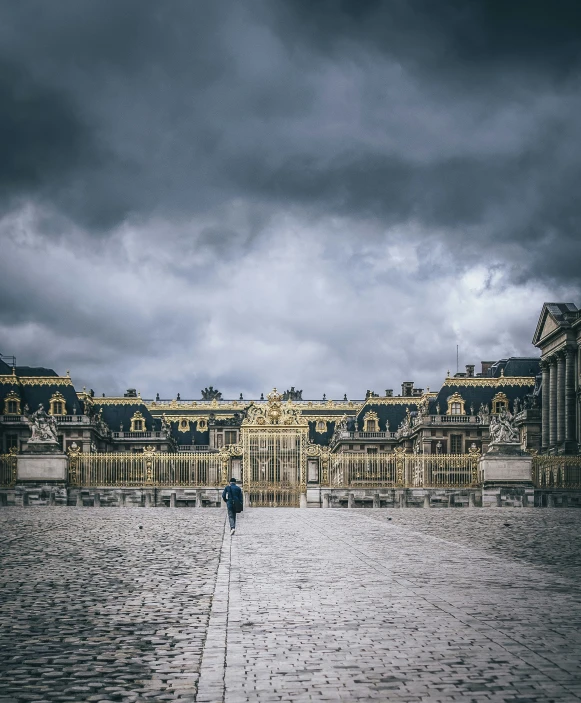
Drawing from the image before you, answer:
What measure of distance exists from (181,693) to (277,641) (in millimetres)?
1854

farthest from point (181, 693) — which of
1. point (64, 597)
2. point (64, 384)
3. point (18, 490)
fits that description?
point (64, 384)

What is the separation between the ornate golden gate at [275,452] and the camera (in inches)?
1661

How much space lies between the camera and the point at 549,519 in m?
29.3

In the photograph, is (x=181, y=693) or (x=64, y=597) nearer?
(x=181, y=693)

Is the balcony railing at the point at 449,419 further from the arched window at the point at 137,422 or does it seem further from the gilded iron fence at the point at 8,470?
the gilded iron fence at the point at 8,470

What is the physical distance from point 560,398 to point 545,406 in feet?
13.8

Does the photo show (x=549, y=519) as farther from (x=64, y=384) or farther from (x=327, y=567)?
(x=64, y=384)

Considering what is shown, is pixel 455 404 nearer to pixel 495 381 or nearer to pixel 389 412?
pixel 495 381

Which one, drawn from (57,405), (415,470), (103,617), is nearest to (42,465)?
(415,470)

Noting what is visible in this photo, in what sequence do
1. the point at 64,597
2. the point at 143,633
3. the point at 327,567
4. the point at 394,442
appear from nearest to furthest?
the point at 143,633 < the point at 64,597 < the point at 327,567 < the point at 394,442

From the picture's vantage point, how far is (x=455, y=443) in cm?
8350

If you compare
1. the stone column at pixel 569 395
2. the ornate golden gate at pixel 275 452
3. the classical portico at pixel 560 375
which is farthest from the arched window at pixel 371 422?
the ornate golden gate at pixel 275 452

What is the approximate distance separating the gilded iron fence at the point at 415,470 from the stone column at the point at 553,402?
27.3m

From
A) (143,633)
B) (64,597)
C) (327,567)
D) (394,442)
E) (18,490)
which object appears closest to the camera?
(143,633)
